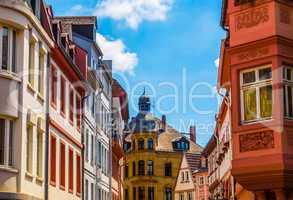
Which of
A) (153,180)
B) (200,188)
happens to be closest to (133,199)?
(153,180)

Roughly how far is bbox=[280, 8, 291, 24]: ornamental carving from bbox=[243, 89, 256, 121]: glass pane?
2.46 metres

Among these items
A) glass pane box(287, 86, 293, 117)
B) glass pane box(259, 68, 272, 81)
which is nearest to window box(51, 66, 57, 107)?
glass pane box(259, 68, 272, 81)

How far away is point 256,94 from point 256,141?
5.10 ft

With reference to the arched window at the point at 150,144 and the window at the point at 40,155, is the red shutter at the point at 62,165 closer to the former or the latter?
the window at the point at 40,155

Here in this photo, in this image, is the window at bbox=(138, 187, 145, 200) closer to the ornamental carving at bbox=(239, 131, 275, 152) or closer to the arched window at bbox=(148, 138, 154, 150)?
the arched window at bbox=(148, 138, 154, 150)

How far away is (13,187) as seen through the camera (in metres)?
26.7

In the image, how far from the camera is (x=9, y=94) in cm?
2717

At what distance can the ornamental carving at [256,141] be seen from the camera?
2278cm

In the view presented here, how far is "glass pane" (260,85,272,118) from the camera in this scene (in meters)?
23.1

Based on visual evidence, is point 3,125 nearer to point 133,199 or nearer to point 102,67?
point 102,67

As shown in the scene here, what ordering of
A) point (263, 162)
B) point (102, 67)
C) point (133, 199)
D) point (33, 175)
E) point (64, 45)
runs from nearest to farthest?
1. point (263, 162)
2. point (33, 175)
3. point (64, 45)
4. point (102, 67)
5. point (133, 199)

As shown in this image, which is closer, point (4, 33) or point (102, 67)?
point (4, 33)

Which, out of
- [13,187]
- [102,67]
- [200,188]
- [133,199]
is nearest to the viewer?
[13,187]

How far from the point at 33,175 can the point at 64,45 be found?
11.6m
